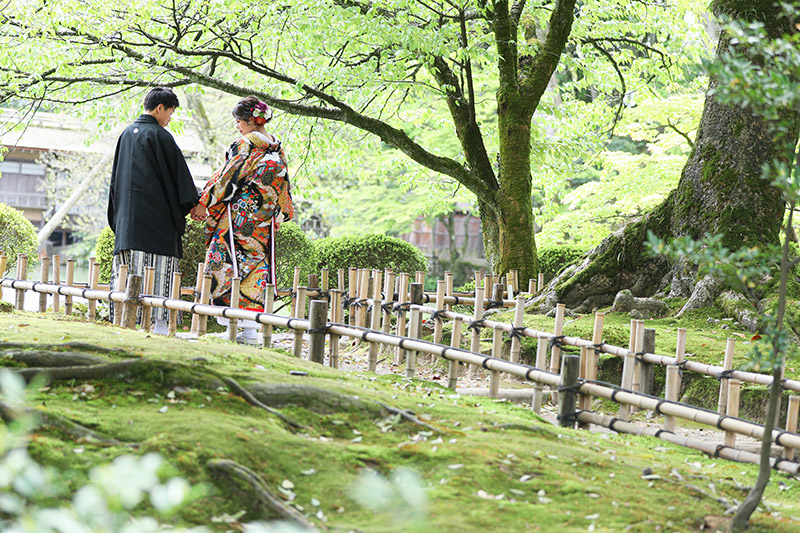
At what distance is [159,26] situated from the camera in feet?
27.4

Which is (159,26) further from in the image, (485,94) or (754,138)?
(485,94)

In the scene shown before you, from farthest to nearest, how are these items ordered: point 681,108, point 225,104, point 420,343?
point 225,104
point 681,108
point 420,343

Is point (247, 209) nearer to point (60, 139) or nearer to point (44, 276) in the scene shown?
point (44, 276)

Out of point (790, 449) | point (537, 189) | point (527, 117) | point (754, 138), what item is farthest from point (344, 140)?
point (790, 449)

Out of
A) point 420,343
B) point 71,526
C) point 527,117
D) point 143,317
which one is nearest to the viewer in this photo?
point 71,526

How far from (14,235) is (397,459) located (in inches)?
413

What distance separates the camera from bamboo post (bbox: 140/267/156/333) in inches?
235

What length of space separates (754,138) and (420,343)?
4.89 meters

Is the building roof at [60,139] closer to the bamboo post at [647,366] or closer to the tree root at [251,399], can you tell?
the bamboo post at [647,366]

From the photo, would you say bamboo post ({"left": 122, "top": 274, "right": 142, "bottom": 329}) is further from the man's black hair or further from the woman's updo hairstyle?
the woman's updo hairstyle

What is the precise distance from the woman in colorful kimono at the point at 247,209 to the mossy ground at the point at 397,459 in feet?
8.29

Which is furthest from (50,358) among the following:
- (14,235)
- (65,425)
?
(14,235)

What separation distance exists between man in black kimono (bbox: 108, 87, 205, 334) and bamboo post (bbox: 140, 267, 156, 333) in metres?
0.19

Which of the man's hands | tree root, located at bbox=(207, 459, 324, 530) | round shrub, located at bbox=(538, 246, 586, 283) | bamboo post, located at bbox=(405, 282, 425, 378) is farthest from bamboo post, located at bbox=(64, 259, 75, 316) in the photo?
round shrub, located at bbox=(538, 246, 586, 283)
